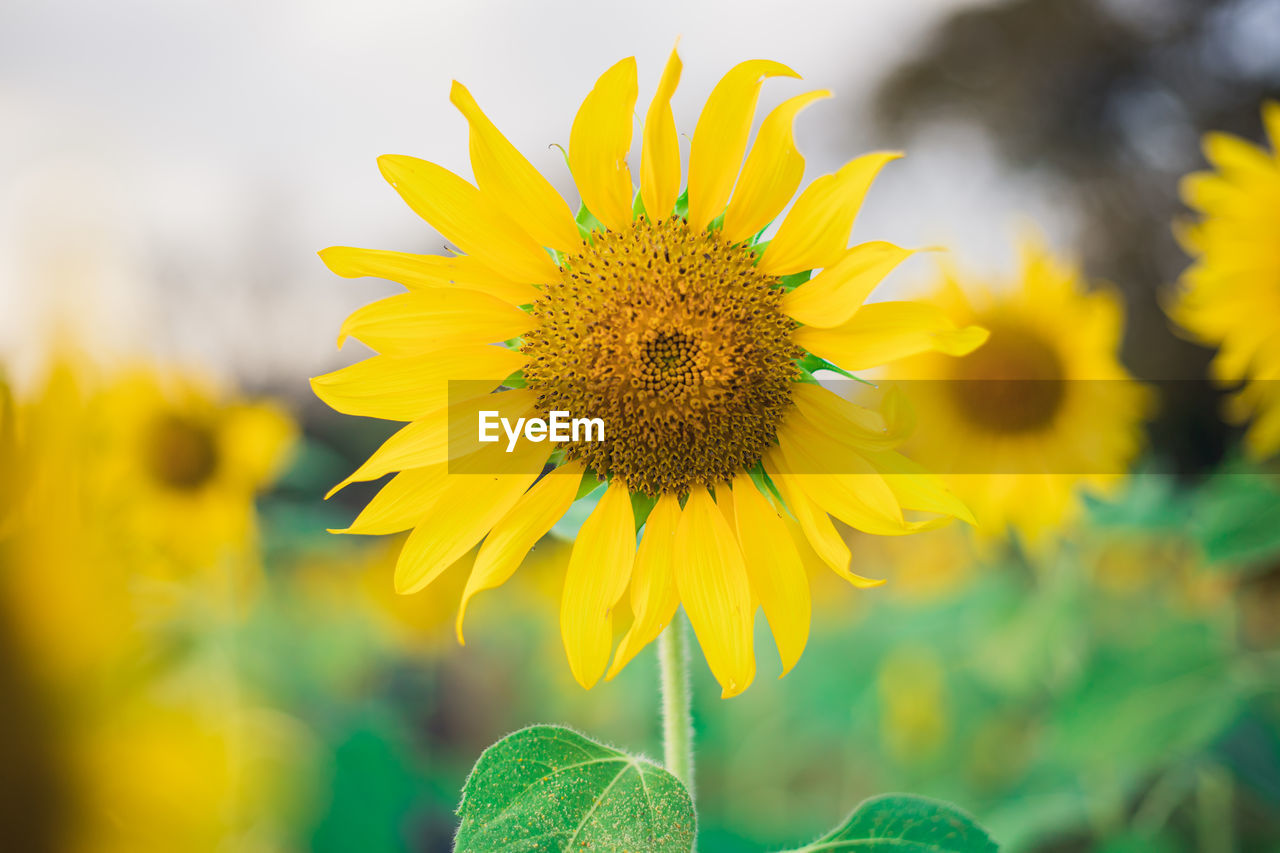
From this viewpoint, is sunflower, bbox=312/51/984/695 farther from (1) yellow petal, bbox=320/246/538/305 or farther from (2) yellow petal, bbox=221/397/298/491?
(2) yellow petal, bbox=221/397/298/491

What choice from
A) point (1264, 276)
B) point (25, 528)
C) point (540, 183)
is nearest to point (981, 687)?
point (1264, 276)

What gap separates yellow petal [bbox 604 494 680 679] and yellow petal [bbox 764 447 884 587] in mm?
92

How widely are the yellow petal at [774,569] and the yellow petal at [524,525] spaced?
0.15 meters

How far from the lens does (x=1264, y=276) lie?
1.80 metres

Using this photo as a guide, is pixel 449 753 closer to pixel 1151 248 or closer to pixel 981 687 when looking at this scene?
pixel 981 687

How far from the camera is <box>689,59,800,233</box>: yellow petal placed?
2.29ft

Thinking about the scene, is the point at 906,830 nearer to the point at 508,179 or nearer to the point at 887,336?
the point at 887,336

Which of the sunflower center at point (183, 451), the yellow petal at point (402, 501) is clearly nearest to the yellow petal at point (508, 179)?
the yellow petal at point (402, 501)

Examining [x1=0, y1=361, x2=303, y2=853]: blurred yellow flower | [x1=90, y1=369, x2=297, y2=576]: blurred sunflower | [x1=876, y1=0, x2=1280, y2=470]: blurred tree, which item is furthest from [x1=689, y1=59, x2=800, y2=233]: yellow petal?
[x1=876, y1=0, x2=1280, y2=470]: blurred tree

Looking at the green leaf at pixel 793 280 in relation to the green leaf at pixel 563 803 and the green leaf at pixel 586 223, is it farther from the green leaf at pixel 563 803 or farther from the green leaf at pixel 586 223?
the green leaf at pixel 563 803

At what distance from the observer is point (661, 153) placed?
0.73 meters

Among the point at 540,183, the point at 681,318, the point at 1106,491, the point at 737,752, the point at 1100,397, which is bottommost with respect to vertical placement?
the point at 737,752

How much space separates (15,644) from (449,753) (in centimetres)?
242

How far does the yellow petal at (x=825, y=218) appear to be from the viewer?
673 mm
